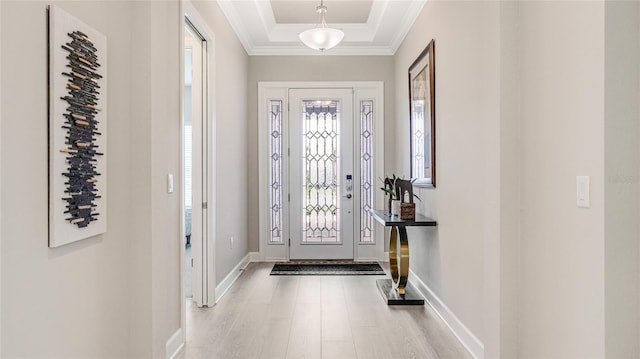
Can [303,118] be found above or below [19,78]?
above

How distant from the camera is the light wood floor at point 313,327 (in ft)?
8.41

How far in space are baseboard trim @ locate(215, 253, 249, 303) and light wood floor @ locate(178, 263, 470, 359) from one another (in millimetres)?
73

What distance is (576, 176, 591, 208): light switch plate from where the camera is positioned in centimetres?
155

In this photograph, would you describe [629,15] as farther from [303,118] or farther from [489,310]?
[303,118]

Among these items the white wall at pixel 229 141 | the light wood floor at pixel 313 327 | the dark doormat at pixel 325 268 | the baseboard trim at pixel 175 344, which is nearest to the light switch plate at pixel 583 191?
the light wood floor at pixel 313 327

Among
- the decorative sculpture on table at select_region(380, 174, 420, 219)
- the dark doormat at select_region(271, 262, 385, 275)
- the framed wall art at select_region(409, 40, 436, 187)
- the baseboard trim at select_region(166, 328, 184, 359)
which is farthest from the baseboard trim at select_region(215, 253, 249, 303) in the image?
the framed wall art at select_region(409, 40, 436, 187)

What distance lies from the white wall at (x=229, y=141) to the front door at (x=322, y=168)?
0.65 m

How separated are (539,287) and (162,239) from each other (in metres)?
2.02

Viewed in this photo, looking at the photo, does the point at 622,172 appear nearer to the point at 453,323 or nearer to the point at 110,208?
the point at 453,323

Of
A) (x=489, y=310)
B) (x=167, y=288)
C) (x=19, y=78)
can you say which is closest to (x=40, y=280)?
(x=19, y=78)

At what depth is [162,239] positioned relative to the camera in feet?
7.41

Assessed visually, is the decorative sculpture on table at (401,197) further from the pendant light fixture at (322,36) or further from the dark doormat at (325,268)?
the pendant light fixture at (322,36)

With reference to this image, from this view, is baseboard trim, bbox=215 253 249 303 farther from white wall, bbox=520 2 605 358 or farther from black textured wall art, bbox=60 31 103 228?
white wall, bbox=520 2 605 358

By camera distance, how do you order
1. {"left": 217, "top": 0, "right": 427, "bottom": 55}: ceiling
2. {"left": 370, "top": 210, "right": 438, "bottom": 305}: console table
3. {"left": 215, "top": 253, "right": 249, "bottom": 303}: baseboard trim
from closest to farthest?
{"left": 370, "top": 210, "right": 438, "bottom": 305}: console table → {"left": 215, "top": 253, "right": 249, "bottom": 303}: baseboard trim → {"left": 217, "top": 0, "right": 427, "bottom": 55}: ceiling
